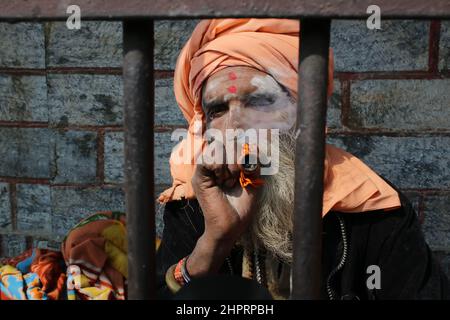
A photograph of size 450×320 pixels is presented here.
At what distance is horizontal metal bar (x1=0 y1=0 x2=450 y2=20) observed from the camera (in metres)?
0.75

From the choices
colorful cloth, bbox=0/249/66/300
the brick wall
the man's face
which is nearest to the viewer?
the man's face

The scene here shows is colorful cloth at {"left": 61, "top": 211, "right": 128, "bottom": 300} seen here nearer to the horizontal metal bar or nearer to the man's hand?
the man's hand

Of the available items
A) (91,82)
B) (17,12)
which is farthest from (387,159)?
(17,12)

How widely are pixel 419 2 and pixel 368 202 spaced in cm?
109

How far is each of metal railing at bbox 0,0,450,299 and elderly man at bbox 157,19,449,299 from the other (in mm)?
782

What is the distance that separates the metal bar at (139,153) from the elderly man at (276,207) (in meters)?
0.78

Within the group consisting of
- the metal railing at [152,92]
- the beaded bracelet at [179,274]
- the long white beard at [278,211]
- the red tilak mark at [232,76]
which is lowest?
the beaded bracelet at [179,274]

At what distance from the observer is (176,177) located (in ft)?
6.89

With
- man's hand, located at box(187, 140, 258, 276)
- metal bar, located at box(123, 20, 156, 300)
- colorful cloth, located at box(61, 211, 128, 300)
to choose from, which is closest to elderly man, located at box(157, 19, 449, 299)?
man's hand, located at box(187, 140, 258, 276)

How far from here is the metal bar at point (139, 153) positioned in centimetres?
80

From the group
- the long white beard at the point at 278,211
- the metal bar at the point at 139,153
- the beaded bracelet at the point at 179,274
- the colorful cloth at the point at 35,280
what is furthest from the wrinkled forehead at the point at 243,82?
the metal bar at the point at 139,153

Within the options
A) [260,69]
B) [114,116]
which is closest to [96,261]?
[260,69]

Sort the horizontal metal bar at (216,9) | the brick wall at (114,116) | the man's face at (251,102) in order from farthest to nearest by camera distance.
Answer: the brick wall at (114,116) → the man's face at (251,102) → the horizontal metal bar at (216,9)

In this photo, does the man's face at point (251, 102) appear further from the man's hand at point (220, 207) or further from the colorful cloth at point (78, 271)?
the colorful cloth at point (78, 271)
